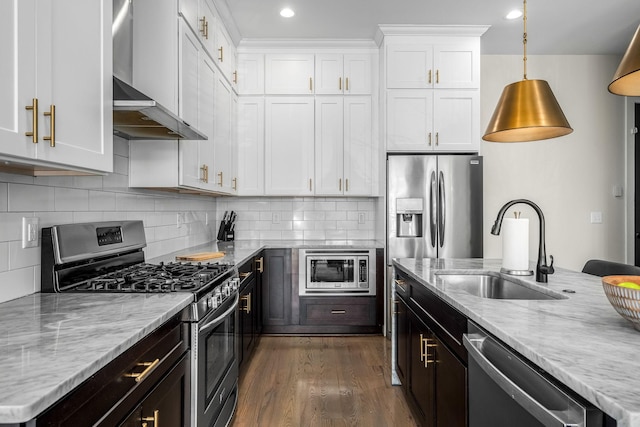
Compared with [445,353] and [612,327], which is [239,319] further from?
[612,327]

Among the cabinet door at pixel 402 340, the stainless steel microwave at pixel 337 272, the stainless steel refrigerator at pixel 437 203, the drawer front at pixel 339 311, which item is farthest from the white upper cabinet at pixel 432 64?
the cabinet door at pixel 402 340

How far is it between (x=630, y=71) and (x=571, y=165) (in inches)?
148

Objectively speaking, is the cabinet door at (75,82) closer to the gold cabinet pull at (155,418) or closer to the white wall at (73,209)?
the white wall at (73,209)

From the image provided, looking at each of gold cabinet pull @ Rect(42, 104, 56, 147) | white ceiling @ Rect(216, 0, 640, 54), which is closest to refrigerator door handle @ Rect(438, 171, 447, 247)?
white ceiling @ Rect(216, 0, 640, 54)

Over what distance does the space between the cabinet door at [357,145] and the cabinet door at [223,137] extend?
115cm

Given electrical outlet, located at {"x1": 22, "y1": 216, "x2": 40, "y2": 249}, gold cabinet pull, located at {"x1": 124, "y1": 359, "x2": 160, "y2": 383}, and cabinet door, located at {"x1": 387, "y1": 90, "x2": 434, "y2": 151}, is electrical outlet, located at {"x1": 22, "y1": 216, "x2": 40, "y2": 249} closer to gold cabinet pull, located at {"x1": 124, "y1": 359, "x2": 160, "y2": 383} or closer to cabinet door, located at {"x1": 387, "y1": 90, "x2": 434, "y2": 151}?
gold cabinet pull, located at {"x1": 124, "y1": 359, "x2": 160, "y2": 383}

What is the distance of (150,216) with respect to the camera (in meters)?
2.75

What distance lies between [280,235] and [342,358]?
1.61m

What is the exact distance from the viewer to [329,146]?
408cm

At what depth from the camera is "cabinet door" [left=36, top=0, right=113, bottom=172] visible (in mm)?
1170

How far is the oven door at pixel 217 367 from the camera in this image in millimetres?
1653

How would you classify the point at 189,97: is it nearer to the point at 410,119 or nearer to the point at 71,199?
the point at 71,199

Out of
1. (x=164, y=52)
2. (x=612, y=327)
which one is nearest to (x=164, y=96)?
(x=164, y=52)

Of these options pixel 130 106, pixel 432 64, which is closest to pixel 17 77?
pixel 130 106
